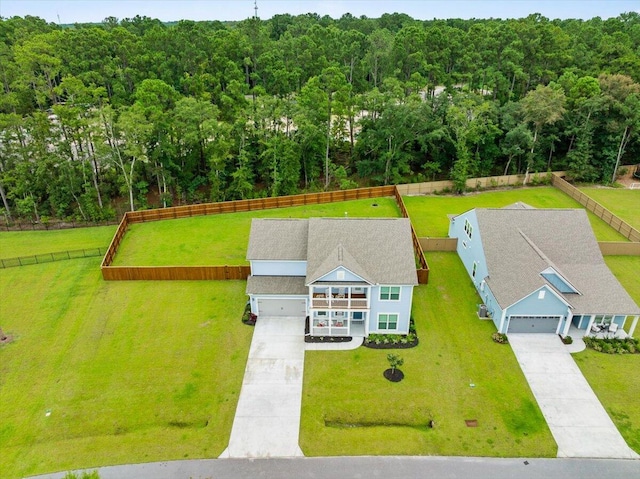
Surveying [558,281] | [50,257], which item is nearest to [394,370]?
[558,281]

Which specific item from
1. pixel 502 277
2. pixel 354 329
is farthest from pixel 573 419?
pixel 354 329

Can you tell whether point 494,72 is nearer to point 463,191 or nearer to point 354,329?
point 463,191

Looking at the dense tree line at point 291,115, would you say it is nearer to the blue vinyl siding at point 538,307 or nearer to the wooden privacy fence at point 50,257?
the wooden privacy fence at point 50,257

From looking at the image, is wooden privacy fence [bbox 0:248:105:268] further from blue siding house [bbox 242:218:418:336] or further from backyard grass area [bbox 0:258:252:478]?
blue siding house [bbox 242:218:418:336]

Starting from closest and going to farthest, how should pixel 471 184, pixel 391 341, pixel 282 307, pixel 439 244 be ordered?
pixel 391 341 → pixel 282 307 → pixel 439 244 → pixel 471 184

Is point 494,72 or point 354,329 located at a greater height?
point 494,72

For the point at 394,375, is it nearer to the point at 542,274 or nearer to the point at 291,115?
the point at 542,274

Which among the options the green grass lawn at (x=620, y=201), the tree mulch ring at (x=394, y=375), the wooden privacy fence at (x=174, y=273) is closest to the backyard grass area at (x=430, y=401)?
the tree mulch ring at (x=394, y=375)
